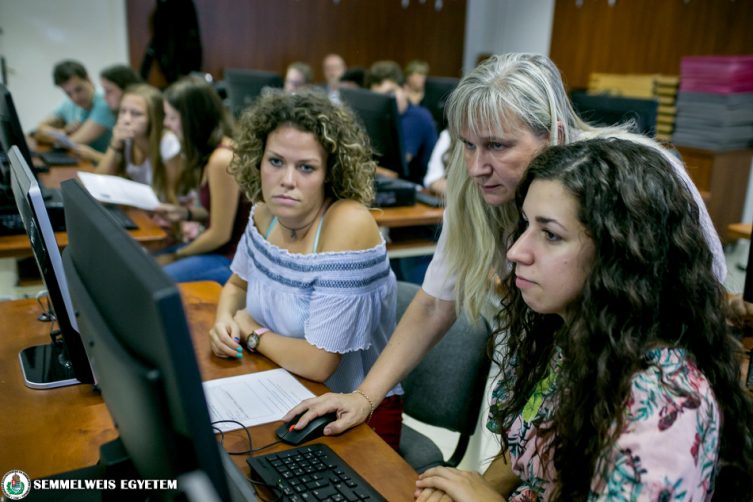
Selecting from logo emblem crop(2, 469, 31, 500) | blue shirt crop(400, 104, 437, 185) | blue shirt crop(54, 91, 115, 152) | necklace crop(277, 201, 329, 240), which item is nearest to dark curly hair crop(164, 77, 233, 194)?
blue shirt crop(400, 104, 437, 185)

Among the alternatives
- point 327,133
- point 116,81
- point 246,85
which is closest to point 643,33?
point 246,85

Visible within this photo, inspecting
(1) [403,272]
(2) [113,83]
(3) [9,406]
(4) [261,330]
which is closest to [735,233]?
(1) [403,272]

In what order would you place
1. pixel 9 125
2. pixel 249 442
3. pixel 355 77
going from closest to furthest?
pixel 249 442 < pixel 9 125 < pixel 355 77

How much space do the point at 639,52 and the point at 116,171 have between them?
456 cm

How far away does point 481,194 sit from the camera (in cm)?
140

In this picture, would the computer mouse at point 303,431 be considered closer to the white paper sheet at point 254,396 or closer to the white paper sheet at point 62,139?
the white paper sheet at point 254,396

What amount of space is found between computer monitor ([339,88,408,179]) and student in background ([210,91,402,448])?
112 cm

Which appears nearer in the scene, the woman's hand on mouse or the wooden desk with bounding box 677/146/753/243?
the woman's hand on mouse

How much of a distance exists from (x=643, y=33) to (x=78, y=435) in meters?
5.89

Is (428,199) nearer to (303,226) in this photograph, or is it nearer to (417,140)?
(417,140)

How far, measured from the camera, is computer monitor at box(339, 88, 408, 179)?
113 inches

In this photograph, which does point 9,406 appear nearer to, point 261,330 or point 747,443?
point 261,330

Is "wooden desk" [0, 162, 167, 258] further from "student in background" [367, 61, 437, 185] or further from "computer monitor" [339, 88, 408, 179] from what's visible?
"student in background" [367, 61, 437, 185]

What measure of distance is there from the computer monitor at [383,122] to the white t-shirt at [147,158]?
87 cm
